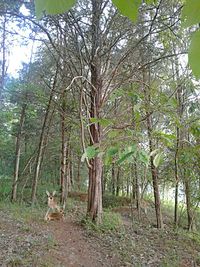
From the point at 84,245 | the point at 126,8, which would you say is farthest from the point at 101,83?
the point at 126,8

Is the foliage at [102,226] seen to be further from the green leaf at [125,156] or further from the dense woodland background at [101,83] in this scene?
the green leaf at [125,156]

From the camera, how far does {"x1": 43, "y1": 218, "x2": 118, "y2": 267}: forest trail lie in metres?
4.53

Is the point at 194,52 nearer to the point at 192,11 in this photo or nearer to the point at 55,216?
the point at 192,11

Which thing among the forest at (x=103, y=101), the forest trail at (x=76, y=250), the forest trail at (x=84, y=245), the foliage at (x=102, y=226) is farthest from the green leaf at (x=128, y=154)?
the foliage at (x=102, y=226)

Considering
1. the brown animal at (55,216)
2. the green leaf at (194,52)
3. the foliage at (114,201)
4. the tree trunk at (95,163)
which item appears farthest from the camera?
the foliage at (114,201)

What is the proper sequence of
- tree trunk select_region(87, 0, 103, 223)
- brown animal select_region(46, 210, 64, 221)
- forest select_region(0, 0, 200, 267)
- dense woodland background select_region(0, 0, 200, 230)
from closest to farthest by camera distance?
dense woodland background select_region(0, 0, 200, 230)
forest select_region(0, 0, 200, 267)
tree trunk select_region(87, 0, 103, 223)
brown animal select_region(46, 210, 64, 221)

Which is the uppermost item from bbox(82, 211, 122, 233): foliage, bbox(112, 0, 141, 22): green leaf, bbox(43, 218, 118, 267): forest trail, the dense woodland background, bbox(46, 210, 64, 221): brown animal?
the dense woodland background

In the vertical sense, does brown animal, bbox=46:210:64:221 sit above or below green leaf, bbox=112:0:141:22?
below

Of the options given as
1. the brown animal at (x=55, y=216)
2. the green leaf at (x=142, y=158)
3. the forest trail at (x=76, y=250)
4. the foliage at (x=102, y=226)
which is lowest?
the forest trail at (x=76, y=250)

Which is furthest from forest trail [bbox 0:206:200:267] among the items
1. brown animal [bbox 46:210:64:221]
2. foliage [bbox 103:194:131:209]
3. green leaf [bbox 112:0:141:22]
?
green leaf [bbox 112:0:141:22]

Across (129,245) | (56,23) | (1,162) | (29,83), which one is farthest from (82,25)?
(1,162)

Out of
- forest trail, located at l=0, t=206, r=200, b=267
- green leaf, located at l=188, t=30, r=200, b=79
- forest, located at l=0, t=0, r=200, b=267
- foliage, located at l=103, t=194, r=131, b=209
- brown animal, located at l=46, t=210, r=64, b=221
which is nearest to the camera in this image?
green leaf, located at l=188, t=30, r=200, b=79

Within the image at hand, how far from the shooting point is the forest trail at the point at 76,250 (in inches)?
178

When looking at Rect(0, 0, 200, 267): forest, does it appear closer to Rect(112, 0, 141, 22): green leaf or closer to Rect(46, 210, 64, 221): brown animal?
Rect(46, 210, 64, 221): brown animal
